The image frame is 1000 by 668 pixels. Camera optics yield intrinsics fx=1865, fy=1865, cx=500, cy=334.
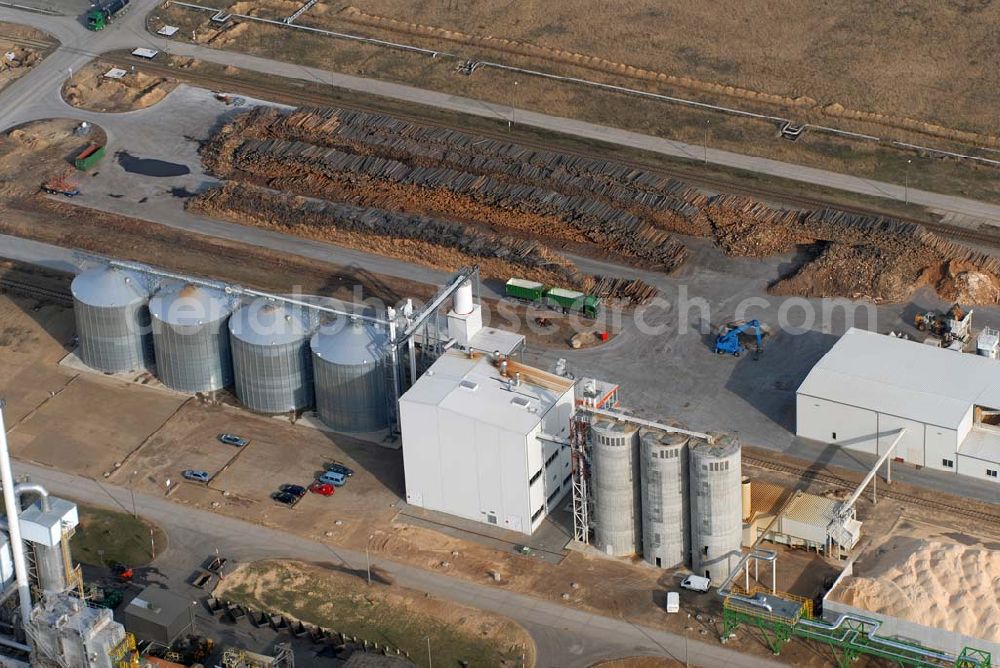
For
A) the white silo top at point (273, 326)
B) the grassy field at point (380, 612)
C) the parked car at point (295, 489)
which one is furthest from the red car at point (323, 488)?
the white silo top at point (273, 326)

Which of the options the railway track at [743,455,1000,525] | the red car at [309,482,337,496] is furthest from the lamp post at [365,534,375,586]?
the railway track at [743,455,1000,525]

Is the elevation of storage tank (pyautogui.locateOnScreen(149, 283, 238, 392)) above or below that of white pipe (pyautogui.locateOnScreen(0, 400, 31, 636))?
below

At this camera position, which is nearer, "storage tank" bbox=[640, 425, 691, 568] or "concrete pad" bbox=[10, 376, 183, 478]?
"storage tank" bbox=[640, 425, 691, 568]

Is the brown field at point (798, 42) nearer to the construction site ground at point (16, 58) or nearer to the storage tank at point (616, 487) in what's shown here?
the construction site ground at point (16, 58)

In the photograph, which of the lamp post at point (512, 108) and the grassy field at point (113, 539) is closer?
the grassy field at point (113, 539)

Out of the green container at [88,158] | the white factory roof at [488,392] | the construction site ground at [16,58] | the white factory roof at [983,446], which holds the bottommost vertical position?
the white factory roof at [983,446]

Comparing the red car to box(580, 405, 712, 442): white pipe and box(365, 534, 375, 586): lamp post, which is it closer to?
box(365, 534, 375, 586): lamp post

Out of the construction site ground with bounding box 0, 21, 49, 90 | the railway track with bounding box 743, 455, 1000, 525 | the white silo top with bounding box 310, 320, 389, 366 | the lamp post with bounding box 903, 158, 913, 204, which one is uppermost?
the white silo top with bounding box 310, 320, 389, 366
